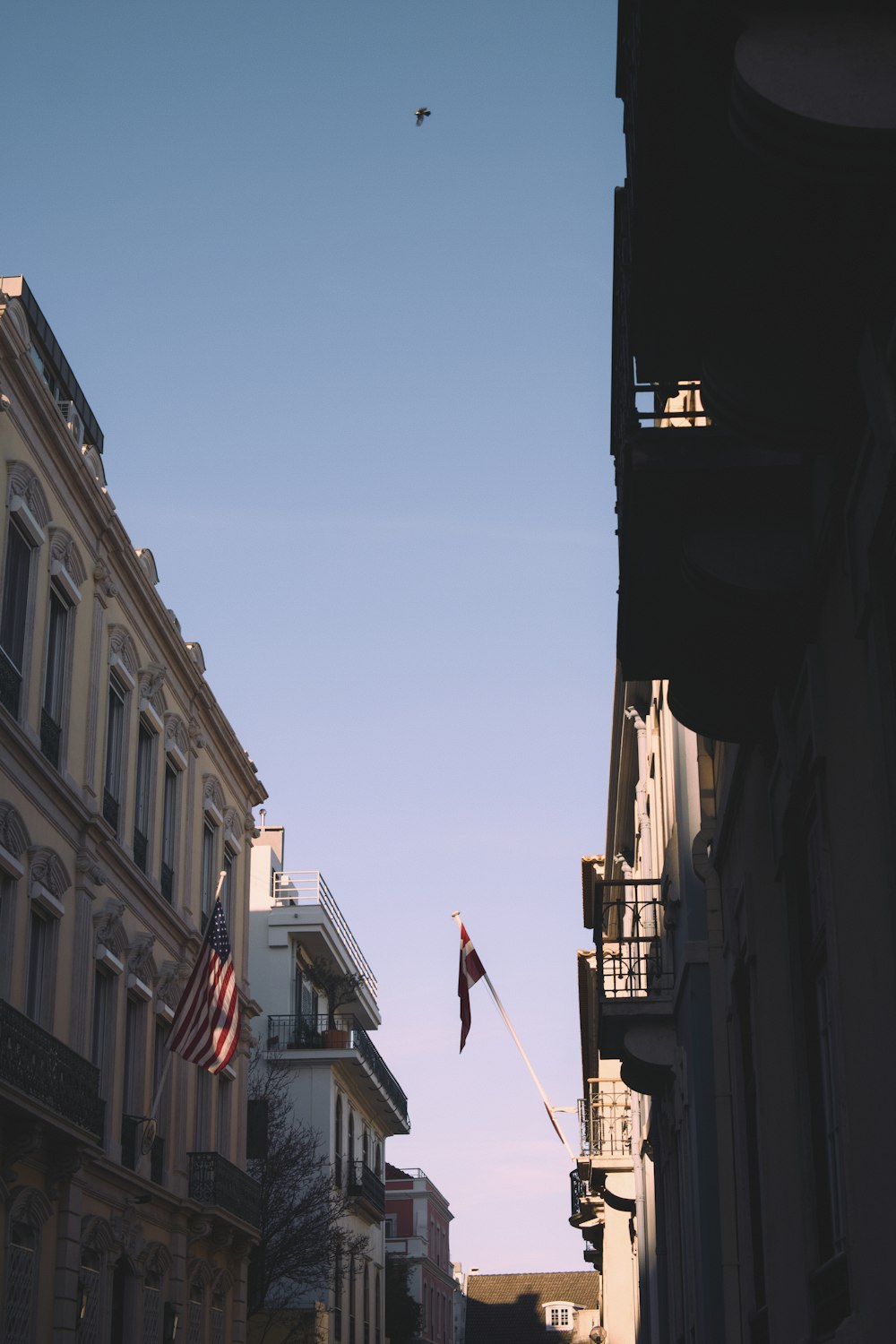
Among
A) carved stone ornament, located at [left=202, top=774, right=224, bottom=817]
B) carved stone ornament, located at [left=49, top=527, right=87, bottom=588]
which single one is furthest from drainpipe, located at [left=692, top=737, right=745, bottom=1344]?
carved stone ornament, located at [left=202, top=774, right=224, bottom=817]

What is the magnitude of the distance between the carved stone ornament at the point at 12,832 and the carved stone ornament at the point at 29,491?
148 inches

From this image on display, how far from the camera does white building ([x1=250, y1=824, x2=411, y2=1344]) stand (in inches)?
1770

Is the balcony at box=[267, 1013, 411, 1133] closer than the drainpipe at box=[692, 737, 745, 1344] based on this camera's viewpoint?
No

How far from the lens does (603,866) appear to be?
32.7 m

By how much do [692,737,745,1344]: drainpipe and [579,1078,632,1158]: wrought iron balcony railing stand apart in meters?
16.7

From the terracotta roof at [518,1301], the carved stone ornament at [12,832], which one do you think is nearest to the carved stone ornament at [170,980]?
the carved stone ornament at [12,832]

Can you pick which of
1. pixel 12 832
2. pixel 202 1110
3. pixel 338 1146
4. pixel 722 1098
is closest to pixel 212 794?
pixel 202 1110

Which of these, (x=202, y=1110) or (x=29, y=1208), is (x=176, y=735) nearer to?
(x=202, y=1110)

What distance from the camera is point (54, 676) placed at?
2208 centimetres

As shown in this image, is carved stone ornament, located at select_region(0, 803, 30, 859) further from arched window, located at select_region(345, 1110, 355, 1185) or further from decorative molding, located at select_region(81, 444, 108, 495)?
arched window, located at select_region(345, 1110, 355, 1185)

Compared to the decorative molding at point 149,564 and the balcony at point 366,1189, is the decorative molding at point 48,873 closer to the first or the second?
the decorative molding at point 149,564

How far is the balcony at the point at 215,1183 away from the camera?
27578mm

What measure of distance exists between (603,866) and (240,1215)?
378 inches

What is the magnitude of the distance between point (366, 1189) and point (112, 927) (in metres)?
26.7
